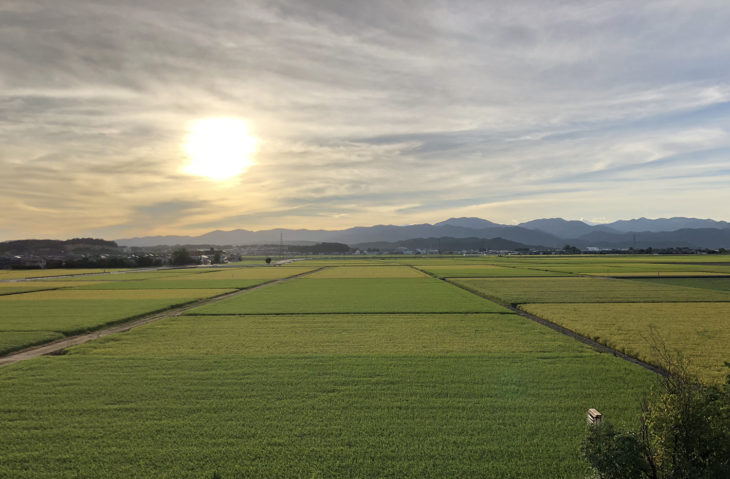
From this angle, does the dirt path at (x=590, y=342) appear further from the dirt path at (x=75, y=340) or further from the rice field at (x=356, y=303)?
the dirt path at (x=75, y=340)

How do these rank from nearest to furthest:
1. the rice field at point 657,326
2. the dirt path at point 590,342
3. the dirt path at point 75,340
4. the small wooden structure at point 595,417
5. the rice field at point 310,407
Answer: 1. the small wooden structure at point 595,417
2. the rice field at point 310,407
3. the dirt path at point 590,342
4. the rice field at point 657,326
5. the dirt path at point 75,340

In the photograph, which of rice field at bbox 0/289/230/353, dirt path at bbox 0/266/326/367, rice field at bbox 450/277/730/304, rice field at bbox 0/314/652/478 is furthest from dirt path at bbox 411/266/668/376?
rice field at bbox 0/289/230/353

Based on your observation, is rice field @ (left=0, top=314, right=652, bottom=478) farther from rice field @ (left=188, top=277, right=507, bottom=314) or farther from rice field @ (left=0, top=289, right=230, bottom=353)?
rice field @ (left=188, top=277, right=507, bottom=314)

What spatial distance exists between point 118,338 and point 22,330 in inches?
273

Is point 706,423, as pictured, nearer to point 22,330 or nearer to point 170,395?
point 170,395

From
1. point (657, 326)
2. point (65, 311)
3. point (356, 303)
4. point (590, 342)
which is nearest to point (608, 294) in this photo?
point (657, 326)

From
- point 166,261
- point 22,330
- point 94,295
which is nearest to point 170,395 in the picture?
point 22,330

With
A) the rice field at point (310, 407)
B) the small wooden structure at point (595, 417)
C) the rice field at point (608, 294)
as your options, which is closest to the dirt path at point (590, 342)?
the rice field at point (310, 407)

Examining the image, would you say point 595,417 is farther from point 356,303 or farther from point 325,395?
point 356,303

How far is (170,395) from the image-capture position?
1162cm

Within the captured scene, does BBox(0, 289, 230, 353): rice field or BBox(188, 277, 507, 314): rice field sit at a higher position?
BBox(0, 289, 230, 353): rice field

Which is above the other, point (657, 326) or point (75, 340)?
point (75, 340)

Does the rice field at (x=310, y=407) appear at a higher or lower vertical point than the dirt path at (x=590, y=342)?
higher

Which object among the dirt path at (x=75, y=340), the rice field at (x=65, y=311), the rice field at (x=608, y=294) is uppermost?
the rice field at (x=65, y=311)
